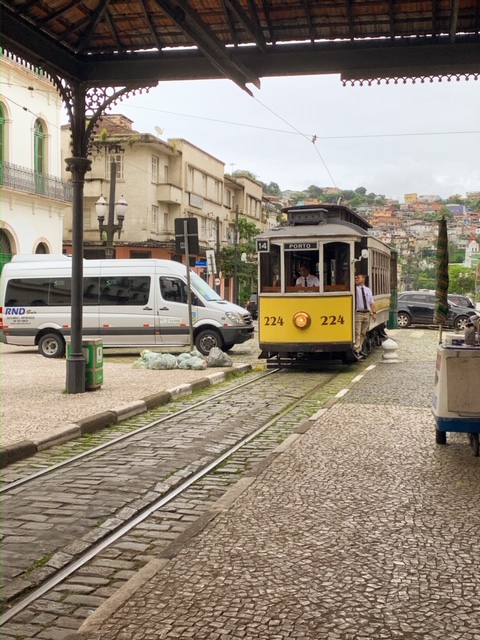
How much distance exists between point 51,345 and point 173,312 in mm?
3351

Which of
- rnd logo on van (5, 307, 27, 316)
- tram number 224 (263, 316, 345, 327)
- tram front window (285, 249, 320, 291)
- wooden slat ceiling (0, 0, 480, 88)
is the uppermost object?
wooden slat ceiling (0, 0, 480, 88)

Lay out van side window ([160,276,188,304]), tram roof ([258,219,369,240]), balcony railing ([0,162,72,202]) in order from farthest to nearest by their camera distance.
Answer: balcony railing ([0,162,72,202]) → van side window ([160,276,188,304]) → tram roof ([258,219,369,240])

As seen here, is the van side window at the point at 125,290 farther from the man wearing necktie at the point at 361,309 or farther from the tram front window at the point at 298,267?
the man wearing necktie at the point at 361,309

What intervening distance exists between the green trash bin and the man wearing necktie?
21.6ft

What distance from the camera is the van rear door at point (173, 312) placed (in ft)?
68.3

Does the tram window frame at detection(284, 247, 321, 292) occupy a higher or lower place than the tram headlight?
higher

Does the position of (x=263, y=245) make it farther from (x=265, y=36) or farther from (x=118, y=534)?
(x=118, y=534)

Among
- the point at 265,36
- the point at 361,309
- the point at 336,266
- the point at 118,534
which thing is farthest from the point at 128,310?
the point at 118,534

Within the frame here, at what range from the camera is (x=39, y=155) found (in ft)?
108

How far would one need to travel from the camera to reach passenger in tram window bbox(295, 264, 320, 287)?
16844 mm

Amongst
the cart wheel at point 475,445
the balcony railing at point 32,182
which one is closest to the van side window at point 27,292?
the balcony railing at point 32,182

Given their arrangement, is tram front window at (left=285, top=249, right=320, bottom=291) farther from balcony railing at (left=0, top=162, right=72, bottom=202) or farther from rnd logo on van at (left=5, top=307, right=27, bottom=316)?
balcony railing at (left=0, top=162, right=72, bottom=202)

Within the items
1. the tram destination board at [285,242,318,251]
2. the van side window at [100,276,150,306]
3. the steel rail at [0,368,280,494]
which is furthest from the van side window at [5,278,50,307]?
the steel rail at [0,368,280,494]

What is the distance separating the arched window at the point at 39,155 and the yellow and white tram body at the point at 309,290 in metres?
17.4
